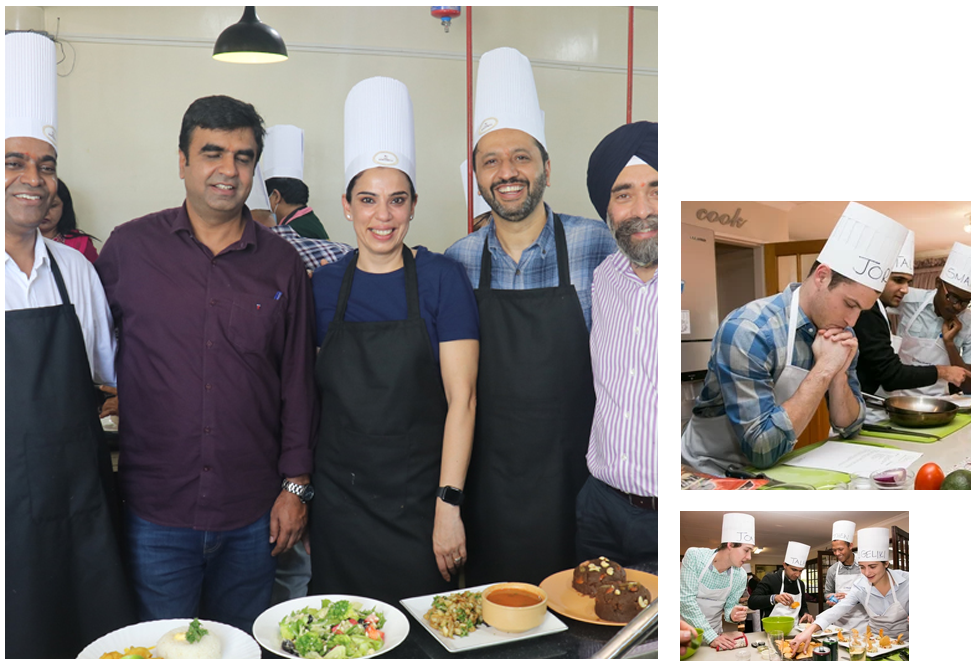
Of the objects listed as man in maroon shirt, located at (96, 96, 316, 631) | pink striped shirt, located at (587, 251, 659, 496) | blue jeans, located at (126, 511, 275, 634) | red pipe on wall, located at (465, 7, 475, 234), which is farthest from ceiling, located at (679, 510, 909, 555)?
blue jeans, located at (126, 511, 275, 634)

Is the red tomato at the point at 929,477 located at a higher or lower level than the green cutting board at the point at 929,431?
lower

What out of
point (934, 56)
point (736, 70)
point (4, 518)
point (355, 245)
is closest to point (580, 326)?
point (355, 245)

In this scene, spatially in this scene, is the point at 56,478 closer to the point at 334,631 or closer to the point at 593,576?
the point at 334,631

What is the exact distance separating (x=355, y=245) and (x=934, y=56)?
69.0 inches

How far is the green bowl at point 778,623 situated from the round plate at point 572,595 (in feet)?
1.04

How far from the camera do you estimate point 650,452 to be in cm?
251

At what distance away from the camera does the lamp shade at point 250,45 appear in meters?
2.48

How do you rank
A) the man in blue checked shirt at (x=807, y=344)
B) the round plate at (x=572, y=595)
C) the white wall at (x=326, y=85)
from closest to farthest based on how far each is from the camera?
1. the round plate at (x=572, y=595)
2. the man in blue checked shirt at (x=807, y=344)
3. the white wall at (x=326, y=85)

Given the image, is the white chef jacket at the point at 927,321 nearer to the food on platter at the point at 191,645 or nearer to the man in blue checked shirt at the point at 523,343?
the man in blue checked shirt at the point at 523,343

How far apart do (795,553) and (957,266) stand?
923mm

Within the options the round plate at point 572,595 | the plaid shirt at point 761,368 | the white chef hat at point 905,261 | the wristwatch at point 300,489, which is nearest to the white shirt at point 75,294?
the wristwatch at point 300,489

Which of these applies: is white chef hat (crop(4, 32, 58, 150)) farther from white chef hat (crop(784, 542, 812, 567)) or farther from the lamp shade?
white chef hat (crop(784, 542, 812, 567))

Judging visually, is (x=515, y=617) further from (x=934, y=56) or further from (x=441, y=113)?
(x=934, y=56)

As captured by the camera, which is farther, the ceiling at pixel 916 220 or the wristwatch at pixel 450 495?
the wristwatch at pixel 450 495
